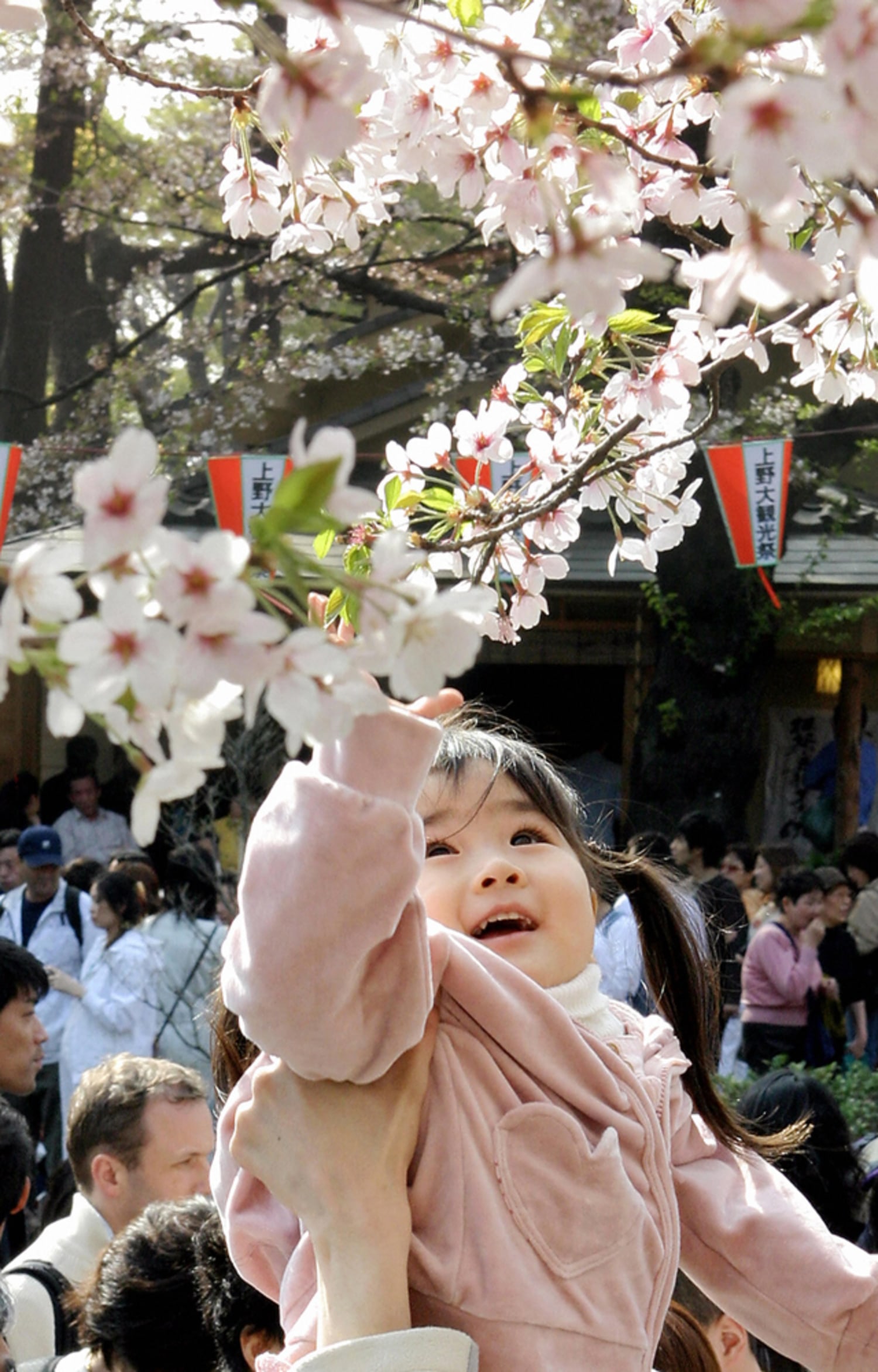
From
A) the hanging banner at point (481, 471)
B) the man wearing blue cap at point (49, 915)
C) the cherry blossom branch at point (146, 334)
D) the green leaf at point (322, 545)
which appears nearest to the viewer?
the green leaf at point (322, 545)

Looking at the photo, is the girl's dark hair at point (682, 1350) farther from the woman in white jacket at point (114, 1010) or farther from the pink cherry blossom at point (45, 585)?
the woman in white jacket at point (114, 1010)

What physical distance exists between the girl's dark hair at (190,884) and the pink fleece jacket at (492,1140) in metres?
4.33

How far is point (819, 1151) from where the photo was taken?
309cm

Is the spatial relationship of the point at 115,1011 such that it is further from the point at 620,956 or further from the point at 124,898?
the point at 620,956

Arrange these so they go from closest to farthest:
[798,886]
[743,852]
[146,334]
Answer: [798,886] < [743,852] < [146,334]

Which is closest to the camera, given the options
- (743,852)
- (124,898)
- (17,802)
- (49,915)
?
(124,898)

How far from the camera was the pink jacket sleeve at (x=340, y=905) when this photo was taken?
1.14m

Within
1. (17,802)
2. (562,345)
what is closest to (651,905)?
(562,345)

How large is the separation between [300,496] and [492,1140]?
731mm

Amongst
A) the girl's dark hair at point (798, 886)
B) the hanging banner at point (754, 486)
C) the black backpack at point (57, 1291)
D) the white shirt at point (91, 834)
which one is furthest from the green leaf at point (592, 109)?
the white shirt at point (91, 834)

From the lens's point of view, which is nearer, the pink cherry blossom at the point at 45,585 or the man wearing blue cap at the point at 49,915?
the pink cherry blossom at the point at 45,585

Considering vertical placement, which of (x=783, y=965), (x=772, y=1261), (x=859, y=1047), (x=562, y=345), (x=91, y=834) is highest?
(x=562, y=345)

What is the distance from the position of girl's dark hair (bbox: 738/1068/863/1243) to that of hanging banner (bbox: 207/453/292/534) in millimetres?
4910

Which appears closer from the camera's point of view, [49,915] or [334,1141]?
[334,1141]
